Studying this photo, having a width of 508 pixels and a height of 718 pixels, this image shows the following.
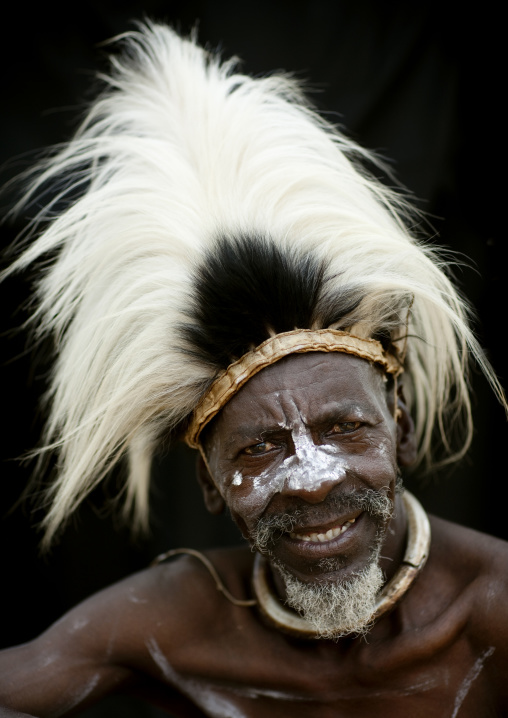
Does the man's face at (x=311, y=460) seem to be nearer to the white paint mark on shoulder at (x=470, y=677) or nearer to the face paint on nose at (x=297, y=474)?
the face paint on nose at (x=297, y=474)

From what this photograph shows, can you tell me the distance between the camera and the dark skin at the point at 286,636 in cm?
182

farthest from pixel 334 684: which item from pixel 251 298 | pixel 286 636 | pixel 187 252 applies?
pixel 187 252

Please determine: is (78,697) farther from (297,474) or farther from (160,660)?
(297,474)

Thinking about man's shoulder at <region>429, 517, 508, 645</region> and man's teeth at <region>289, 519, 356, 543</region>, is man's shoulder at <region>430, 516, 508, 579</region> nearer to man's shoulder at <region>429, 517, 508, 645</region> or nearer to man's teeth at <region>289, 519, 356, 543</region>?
man's shoulder at <region>429, 517, 508, 645</region>

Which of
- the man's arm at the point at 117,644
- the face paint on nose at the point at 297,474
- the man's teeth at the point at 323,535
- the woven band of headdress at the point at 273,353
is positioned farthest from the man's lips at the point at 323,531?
the man's arm at the point at 117,644

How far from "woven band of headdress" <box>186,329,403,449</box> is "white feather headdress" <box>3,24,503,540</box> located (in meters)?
0.04

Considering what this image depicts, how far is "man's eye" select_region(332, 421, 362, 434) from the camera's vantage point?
1830 millimetres

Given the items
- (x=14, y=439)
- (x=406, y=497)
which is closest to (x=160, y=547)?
(x=14, y=439)

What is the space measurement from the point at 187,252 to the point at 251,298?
0.21m

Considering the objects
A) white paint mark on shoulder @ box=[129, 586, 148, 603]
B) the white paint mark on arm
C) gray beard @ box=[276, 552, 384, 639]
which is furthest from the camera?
white paint mark on shoulder @ box=[129, 586, 148, 603]

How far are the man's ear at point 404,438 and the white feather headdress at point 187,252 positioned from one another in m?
0.18

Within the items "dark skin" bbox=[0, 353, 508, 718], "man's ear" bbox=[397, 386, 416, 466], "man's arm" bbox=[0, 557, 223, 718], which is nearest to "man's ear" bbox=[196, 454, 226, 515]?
"dark skin" bbox=[0, 353, 508, 718]

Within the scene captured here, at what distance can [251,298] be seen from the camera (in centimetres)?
185

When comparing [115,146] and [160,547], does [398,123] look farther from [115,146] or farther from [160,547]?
[160,547]
